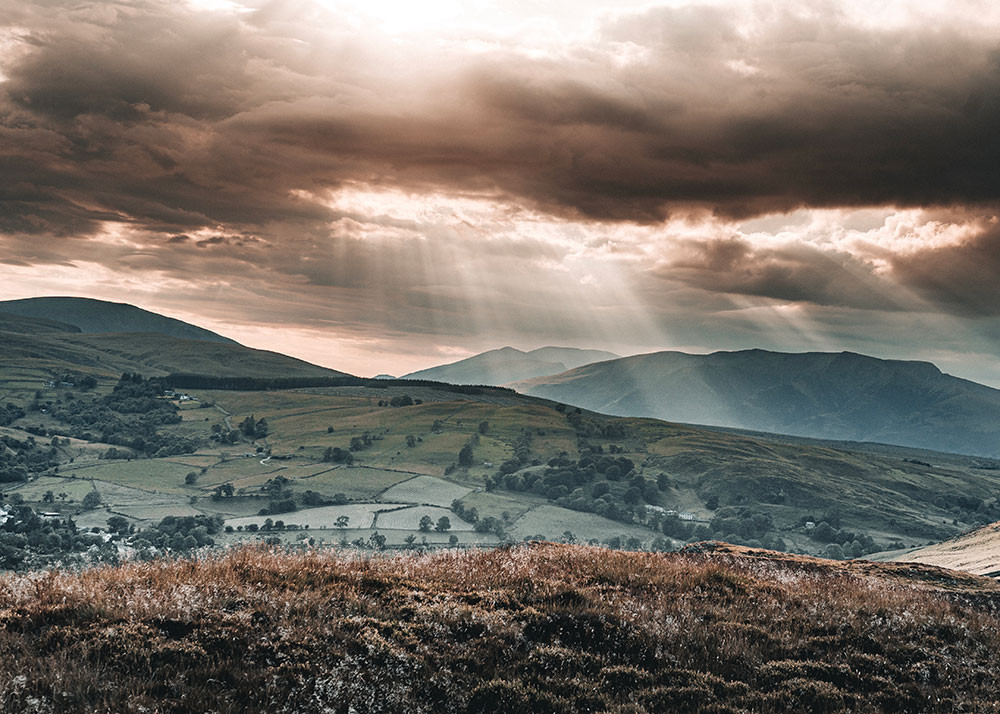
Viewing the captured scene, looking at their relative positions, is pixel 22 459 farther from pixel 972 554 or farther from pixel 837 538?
pixel 837 538

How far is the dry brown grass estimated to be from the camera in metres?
9.66

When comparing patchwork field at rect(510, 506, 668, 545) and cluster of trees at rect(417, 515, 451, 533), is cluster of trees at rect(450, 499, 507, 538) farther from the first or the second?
patchwork field at rect(510, 506, 668, 545)

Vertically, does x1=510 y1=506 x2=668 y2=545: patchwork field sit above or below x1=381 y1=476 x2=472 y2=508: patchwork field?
below

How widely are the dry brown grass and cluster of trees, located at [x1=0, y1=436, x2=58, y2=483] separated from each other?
198422 mm

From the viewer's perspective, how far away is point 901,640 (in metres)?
13.1

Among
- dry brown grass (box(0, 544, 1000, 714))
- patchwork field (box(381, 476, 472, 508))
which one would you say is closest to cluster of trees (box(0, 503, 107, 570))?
patchwork field (box(381, 476, 472, 508))

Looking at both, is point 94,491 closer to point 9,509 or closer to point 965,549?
→ point 9,509

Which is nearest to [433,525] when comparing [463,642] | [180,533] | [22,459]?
[180,533]

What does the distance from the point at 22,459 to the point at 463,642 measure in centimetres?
21926

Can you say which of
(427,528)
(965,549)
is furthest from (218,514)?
(965,549)

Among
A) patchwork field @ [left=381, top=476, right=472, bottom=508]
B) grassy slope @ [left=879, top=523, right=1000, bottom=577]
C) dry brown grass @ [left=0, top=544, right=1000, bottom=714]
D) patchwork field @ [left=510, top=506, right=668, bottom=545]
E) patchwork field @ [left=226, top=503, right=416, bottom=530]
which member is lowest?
patchwork field @ [left=510, top=506, right=668, bottom=545]

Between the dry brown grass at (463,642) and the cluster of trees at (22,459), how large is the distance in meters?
198

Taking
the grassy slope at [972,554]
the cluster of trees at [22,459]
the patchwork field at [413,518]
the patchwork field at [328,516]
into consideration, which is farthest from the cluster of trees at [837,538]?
the cluster of trees at [22,459]

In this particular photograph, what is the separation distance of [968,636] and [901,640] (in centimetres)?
163
